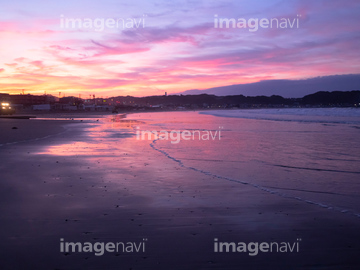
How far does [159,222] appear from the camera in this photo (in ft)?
18.2

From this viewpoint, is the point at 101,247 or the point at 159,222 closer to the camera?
the point at 101,247

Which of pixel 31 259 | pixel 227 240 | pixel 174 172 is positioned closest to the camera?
pixel 31 259

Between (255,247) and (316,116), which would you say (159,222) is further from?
(316,116)

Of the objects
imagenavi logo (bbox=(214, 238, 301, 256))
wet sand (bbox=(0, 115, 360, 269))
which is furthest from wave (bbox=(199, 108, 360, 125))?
imagenavi logo (bbox=(214, 238, 301, 256))

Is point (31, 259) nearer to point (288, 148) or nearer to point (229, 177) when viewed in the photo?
point (229, 177)

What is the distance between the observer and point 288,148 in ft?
51.8

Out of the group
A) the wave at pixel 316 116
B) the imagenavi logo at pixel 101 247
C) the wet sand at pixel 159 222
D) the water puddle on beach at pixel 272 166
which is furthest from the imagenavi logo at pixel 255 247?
the wave at pixel 316 116

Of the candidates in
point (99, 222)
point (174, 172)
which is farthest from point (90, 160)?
point (99, 222)

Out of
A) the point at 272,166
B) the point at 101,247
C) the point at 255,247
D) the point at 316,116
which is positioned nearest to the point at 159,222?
the point at 101,247

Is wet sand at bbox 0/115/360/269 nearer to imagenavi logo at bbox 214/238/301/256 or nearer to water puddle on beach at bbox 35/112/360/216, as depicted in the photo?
imagenavi logo at bbox 214/238/301/256

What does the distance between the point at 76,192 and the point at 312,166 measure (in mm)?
8105

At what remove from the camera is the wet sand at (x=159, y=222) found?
13.9 ft

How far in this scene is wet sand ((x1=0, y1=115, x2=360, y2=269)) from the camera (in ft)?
13.9

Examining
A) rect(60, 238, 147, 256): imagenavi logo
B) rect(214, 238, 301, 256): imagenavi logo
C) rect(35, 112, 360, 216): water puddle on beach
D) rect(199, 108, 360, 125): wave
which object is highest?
rect(199, 108, 360, 125): wave
